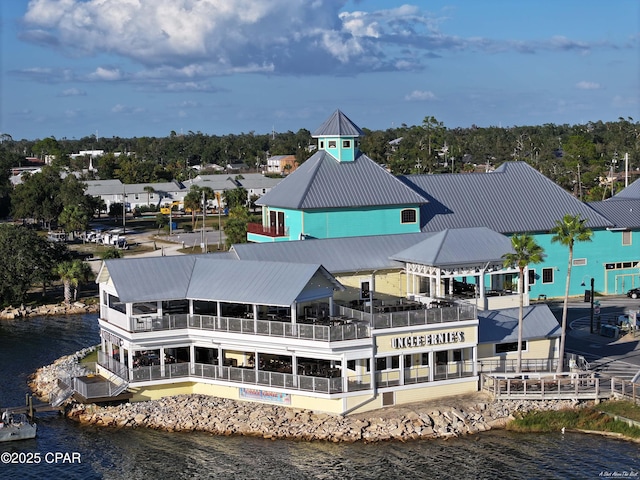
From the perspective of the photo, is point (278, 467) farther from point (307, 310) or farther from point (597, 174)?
point (597, 174)

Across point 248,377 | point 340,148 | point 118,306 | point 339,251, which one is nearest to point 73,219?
point 340,148

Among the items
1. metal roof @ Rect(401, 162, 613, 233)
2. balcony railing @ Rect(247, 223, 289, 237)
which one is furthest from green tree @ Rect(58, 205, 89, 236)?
metal roof @ Rect(401, 162, 613, 233)

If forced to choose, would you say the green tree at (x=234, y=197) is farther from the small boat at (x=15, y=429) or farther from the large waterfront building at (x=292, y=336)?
the small boat at (x=15, y=429)

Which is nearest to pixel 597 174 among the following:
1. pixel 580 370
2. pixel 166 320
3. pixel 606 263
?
pixel 606 263

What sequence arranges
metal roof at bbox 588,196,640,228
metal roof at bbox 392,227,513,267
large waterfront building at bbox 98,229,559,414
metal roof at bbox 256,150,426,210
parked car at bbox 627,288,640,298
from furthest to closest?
metal roof at bbox 588,196,640,228 → parked car at bbox 627,288,640,298 → metal roof at bbox 256,150,426,210 → metal roof at bbox 392,227,513,267 → large waterfront building at bbox 98,229,559,414

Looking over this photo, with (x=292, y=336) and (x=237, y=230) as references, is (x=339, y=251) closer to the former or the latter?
(x=292, y=336)

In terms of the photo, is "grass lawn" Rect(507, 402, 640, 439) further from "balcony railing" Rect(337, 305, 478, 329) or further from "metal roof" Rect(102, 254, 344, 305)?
"metal roof" Rect(102, 254, 344, 305)
